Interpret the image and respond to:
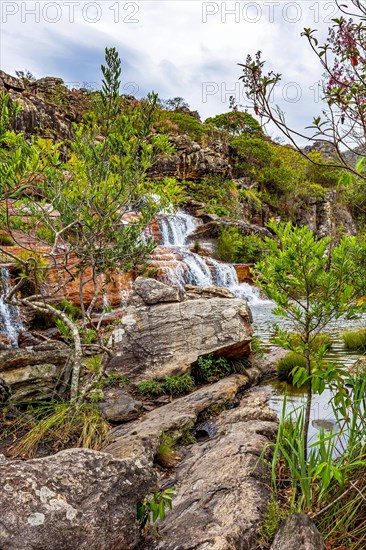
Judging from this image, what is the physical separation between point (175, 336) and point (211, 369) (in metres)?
0.84

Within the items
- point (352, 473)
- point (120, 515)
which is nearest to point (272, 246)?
point (352, 473)

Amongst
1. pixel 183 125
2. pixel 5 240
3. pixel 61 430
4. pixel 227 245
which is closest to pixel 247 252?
pixel 227 245

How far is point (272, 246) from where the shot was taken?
2.64 m

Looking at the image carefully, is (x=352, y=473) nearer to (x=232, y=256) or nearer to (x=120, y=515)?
(x=120, y=515)

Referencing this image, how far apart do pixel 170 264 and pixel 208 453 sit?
10512 mm

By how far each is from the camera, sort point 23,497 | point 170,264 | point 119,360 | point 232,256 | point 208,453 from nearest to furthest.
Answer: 1. point 23,497
2. point 208,453
3. point 119,360
4. point 170,264
5. point 232,256

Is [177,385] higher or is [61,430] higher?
[61,430]

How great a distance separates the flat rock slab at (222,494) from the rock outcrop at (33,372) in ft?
6.41

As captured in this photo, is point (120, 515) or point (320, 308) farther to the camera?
point (320, 308)

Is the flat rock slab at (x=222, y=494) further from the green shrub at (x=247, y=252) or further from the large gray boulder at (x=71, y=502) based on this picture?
the green shrub at (x=247, y=252)

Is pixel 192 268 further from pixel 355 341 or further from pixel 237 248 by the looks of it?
pixel 355 341

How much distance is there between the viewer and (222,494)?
276cm

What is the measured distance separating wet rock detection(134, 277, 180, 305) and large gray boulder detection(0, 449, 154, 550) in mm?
4694

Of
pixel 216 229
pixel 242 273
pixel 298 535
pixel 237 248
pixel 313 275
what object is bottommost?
pixel 298 535
